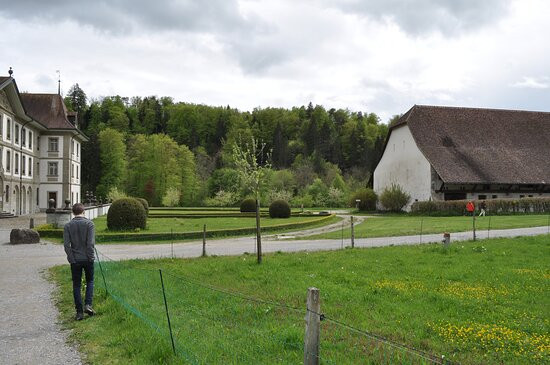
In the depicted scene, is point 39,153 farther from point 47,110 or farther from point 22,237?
point 22,237

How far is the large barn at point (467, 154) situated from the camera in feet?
145

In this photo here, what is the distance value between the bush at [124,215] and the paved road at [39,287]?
184 inches

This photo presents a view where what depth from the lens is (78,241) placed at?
315 inches

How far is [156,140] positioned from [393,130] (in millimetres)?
38147

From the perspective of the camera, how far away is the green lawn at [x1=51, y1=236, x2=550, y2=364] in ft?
19.1

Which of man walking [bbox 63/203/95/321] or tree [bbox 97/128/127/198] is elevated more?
tree [bbox 97/128/127/198]

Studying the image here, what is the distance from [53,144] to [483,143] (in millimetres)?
45195

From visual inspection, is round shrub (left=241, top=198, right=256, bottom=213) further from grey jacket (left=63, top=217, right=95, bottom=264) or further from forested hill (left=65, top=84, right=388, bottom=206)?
grey jacket (left=63, top=217, right=95, bottom=264)

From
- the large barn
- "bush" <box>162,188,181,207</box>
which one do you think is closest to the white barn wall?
the large barn

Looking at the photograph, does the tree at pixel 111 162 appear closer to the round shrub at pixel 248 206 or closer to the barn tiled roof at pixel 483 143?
the round shrub at pixel 248 206

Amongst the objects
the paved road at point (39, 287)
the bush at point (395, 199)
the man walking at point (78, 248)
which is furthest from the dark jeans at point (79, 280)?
the bush at point (395, 199)

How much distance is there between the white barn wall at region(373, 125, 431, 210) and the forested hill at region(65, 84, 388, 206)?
46.0ft

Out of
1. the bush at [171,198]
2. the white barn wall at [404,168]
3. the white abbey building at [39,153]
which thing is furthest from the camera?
the bush at [171,198]

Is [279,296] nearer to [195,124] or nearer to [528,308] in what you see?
[528,308]
